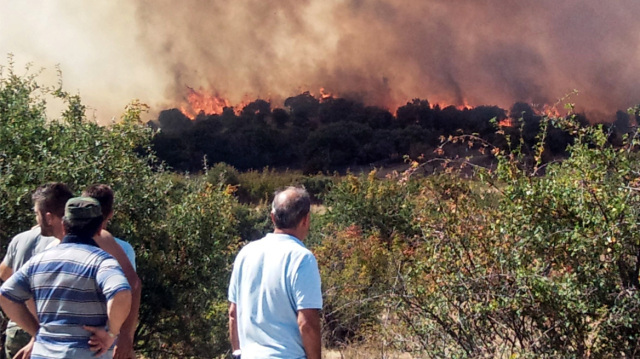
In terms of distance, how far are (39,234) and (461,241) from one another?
3053 mm

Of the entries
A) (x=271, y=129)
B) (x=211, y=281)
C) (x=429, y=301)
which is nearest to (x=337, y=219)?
(x=211, y=281)

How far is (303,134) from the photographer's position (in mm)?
39531

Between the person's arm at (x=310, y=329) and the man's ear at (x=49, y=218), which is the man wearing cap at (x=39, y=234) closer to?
the man's ear at (x=49, y=218)

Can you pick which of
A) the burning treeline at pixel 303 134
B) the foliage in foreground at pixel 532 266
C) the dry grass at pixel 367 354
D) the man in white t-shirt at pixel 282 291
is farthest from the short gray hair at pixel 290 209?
the burning treeline at pixel 303 134

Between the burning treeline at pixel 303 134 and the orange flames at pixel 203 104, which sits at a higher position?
the orange flames at pixel 203 104

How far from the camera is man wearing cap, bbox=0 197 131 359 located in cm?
272

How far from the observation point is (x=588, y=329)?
450 centimetres

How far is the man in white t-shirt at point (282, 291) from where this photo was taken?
271 cm

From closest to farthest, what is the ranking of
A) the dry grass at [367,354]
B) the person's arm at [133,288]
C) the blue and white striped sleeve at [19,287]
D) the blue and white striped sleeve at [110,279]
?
the blue and white striped sleeve at [110,279]
the blue and white striped sleeve at [19,287]
the person's arm at [133,288]
the dry grass at [367,354]

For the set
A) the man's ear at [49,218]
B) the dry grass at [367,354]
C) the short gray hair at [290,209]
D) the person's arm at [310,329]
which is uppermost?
the man's ear at [49,218]

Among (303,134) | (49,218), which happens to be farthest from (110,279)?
(303,134)

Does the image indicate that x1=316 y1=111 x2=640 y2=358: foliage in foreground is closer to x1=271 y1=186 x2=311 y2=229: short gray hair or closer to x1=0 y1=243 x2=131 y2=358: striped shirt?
x1=271 y1=186 x2=311 y2=229: short gray hair

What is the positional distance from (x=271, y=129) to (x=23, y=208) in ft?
109

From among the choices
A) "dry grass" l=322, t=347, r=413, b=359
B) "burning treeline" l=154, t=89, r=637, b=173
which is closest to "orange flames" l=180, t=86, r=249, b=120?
"burning treeline" l=154, t=89, r=637, b=173
